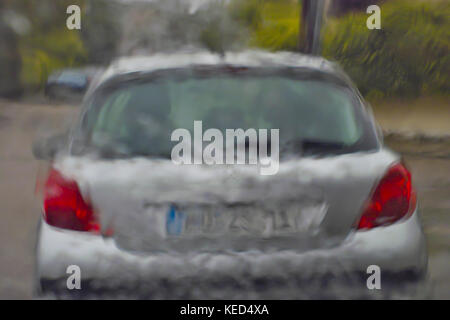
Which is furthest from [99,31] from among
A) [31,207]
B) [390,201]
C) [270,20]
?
[390,201]

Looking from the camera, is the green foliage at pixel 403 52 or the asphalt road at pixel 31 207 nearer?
the asphalt road at pixel 31 207

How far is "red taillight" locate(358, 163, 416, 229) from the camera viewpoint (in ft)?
10.9

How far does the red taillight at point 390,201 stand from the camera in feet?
10.9

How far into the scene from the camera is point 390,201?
339cm

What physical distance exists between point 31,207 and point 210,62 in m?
4.40

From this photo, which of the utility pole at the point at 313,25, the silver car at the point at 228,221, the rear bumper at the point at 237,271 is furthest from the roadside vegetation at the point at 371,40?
the utility pole at the point at 313,25

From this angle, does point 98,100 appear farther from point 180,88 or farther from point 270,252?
point 270,252

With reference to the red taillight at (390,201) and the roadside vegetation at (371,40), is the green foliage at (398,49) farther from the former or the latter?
the red taillight at (390,201)

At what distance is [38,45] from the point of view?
143 ft

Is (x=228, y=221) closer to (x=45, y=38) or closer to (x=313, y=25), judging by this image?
(x=313, y=25)

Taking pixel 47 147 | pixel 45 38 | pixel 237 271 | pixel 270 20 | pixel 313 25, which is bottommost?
pixel 237 271

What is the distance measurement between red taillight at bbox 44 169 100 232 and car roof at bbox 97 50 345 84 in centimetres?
64

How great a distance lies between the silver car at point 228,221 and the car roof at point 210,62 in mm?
370
